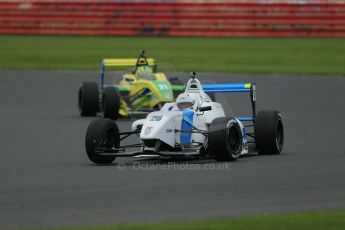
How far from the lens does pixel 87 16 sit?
4034cm

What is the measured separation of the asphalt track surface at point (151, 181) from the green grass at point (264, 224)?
29cm

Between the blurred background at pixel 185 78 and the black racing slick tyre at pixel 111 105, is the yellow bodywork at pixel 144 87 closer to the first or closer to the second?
the blurred background at pixel 185 78

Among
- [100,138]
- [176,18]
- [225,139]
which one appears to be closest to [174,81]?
[100,138]

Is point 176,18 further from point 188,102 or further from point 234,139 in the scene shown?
point 234,139

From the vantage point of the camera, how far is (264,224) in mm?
9242

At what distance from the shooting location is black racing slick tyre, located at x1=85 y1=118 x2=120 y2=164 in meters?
13.4

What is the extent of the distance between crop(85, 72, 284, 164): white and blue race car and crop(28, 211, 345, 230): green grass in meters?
3.70

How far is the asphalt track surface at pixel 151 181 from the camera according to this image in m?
9.98

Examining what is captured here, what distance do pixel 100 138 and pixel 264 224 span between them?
452cm

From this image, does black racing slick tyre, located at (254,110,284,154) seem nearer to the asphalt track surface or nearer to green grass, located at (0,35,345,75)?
the asphalt track surface

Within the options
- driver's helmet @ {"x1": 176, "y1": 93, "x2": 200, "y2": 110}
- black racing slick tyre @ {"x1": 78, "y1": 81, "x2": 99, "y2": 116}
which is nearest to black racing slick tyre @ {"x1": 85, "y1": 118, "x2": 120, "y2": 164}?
driver's helmet @ {"x1": 176, "y1": 93, "x2": 200, "y2": 110}

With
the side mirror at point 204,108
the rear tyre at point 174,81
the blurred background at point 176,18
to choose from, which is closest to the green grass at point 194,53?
the blurred background at point 176,18

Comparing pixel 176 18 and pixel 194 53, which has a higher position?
pixel 176 18

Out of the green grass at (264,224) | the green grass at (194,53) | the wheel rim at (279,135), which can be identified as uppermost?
the green grass at (194,53)
